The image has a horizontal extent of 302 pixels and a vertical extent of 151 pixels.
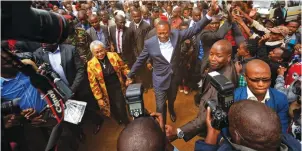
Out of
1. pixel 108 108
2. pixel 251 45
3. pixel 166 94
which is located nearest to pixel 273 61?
pixel 251 45

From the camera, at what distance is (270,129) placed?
126cm

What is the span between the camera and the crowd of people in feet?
4.61

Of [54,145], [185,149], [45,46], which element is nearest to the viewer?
[54,145]

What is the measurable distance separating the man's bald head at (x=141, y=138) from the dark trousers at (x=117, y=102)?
7.55ft

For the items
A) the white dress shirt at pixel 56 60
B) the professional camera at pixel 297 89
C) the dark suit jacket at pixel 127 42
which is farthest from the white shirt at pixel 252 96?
the dark suit jacket at pixel 127 42

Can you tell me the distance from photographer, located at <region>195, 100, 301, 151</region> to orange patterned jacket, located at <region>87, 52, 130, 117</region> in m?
2.41

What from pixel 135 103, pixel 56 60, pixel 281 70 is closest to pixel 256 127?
pixel 135 103

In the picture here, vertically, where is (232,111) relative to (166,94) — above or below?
above

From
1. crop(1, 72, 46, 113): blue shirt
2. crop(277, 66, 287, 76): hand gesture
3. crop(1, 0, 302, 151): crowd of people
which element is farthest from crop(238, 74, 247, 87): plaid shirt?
crop(1, 72, 46, 113): blue shirt

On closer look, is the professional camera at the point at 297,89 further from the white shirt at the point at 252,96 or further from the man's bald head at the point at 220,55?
the man's bald head at the point at 220,55

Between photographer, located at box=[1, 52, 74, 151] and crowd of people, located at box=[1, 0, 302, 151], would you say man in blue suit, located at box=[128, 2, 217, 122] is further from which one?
photographer, located at box=[1, 52, 74, 151]

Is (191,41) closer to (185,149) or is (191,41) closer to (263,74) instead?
(185,149)

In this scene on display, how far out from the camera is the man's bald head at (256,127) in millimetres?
1263

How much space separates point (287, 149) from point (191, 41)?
3.73m
